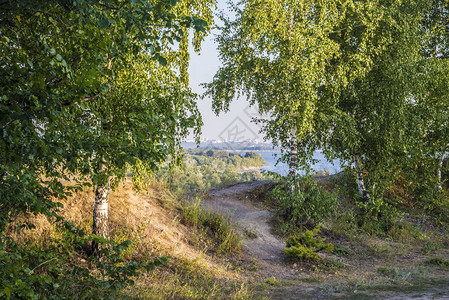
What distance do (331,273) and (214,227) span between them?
3.24m

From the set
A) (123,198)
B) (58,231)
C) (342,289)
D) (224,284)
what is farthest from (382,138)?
(58,231)

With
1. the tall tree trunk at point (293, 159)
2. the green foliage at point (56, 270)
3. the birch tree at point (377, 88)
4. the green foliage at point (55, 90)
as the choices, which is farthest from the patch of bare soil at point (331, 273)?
the green foliage at point (55, 90)

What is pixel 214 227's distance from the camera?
32.7 ft

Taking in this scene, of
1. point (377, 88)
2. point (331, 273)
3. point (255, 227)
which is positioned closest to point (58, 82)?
point (331, 273)

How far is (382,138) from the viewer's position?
11094mm

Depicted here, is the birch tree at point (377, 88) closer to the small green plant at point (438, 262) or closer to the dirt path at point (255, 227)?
the small green plant at point (438, 262)

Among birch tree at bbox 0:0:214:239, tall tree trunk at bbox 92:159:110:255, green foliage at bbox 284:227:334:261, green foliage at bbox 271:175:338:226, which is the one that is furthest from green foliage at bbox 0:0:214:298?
green foliage at bbox 271:175:338:226

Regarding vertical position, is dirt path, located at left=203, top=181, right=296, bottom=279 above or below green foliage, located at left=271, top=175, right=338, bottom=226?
below

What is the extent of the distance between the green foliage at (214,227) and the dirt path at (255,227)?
0.47m

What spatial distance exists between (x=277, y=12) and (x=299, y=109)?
273 cm

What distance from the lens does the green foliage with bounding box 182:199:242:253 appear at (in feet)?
30.7

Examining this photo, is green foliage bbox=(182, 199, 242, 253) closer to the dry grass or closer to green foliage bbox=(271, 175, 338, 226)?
the dry grass

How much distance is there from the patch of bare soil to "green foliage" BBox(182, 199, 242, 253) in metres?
0.46

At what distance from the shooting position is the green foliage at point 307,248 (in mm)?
8883
